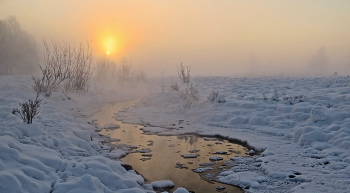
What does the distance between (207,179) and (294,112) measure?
428cm

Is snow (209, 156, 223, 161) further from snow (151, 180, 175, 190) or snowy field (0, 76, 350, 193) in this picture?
snow (151, 180, 175, 190)

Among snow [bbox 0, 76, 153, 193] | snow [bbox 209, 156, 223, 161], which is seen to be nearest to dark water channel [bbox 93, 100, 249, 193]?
snow [bbox 209, 156, 223, 161]

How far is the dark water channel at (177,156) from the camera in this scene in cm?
324

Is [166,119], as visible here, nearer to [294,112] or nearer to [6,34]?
[294,112]

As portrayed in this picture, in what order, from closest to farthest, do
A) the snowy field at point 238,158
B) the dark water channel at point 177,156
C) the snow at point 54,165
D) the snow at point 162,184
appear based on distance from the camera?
the snow at point 54,165, the snowy field at point 238,158, the snow at point 162,184, the dark water channel at point 177,156

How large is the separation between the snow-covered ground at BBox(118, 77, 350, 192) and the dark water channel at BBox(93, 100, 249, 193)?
0.28 meters

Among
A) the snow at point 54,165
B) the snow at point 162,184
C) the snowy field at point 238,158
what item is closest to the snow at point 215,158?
the snowy field at point 238,158

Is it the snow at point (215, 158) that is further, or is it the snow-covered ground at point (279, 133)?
the snow at point (215, 158)

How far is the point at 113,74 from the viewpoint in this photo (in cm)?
2241

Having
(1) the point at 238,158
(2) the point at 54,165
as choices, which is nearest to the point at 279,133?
(1) the point at 238,158

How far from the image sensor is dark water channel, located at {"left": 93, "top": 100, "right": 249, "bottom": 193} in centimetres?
324

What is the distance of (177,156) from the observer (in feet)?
14.0

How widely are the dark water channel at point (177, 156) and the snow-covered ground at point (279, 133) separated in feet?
0.91

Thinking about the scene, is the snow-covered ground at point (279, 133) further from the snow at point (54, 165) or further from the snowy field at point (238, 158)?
the snow at point (54, 165)
